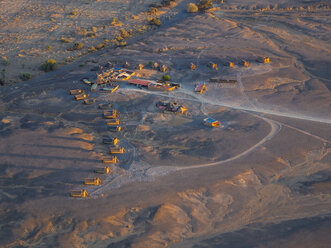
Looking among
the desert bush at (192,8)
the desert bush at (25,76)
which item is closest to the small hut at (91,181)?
the desert bush at (25,76)

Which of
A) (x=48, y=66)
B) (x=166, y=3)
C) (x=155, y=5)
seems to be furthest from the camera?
(x=166, y=3)

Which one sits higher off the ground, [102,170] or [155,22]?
[155,22]

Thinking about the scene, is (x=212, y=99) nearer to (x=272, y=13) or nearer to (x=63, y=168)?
(x=63, y=168)

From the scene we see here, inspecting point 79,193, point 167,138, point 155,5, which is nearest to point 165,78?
point 167,138

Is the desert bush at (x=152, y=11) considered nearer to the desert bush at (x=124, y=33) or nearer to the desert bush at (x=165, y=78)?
the desert bush at (x=124, y=33)

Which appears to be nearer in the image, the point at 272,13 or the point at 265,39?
the point at 265,39

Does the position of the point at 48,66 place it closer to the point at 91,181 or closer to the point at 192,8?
the point at 91,181

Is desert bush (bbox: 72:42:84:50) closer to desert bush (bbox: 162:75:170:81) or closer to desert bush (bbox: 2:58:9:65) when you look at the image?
desert bush (bbox: 2:58:9:65)

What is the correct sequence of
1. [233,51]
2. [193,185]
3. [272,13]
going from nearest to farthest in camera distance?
[193,185]
[233,51]
[272,13]

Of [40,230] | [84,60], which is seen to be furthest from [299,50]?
[40,230]
